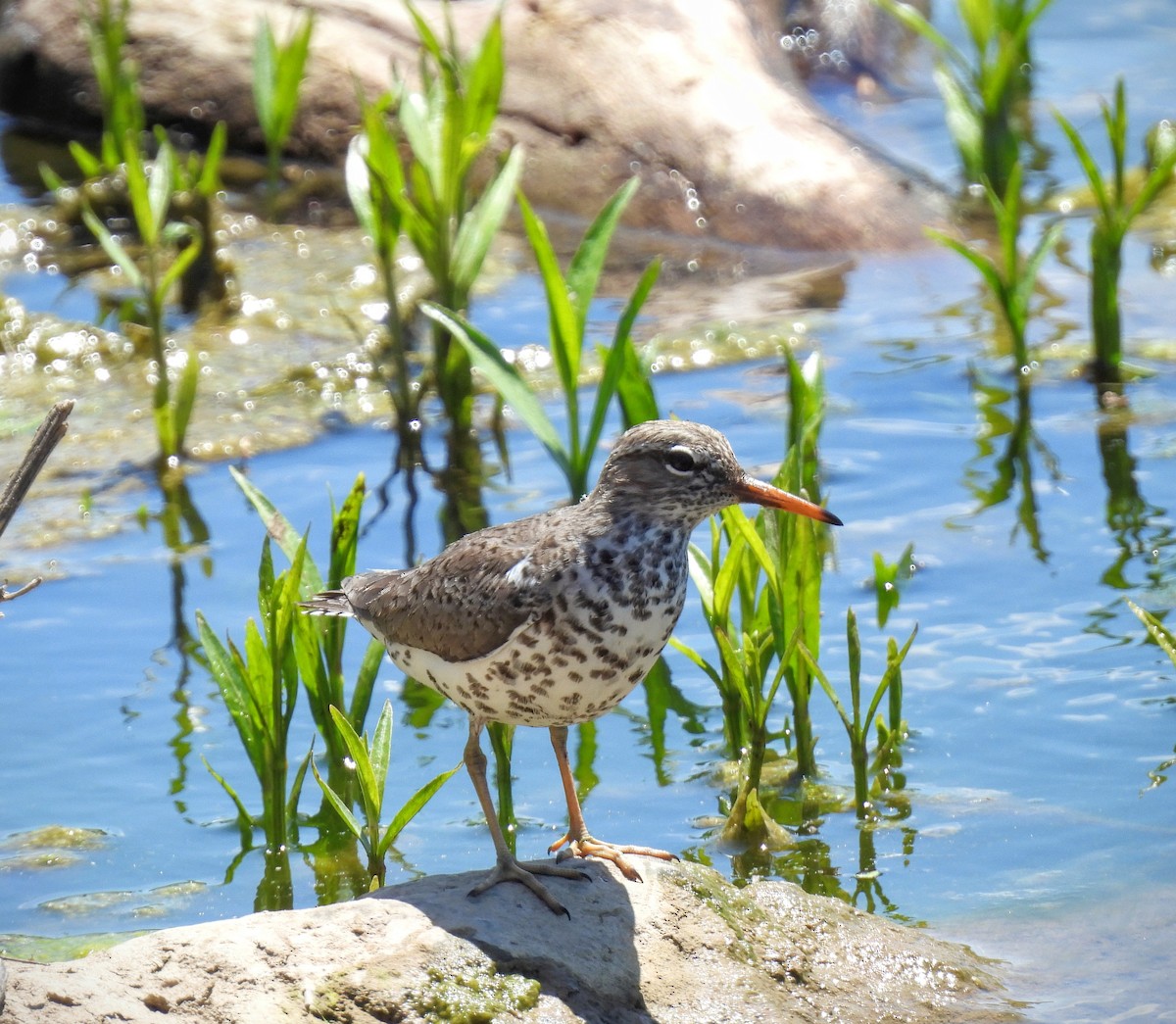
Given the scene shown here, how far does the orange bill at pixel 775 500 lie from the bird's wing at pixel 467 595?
58 centimetres

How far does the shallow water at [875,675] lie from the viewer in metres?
5.09

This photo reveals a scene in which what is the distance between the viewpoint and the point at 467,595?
4566mm

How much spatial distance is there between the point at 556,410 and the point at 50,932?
167 inches

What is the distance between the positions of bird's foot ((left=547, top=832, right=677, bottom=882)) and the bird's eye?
1.13 meters

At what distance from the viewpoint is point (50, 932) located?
491 cm

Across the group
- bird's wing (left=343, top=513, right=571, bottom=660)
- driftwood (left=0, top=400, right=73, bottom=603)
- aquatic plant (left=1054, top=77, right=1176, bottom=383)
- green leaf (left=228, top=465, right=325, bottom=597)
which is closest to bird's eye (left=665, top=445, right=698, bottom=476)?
bird's wing (left=343, top=513, right=571, bottom=660)

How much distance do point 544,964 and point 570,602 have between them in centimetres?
94

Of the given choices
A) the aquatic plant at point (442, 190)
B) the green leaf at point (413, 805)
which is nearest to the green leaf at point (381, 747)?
the green leaf at point (413, 805)

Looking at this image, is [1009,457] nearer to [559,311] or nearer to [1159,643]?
[559,311]

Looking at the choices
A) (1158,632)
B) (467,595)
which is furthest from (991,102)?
(467,595)

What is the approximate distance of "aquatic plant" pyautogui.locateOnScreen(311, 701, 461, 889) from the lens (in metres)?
4.58

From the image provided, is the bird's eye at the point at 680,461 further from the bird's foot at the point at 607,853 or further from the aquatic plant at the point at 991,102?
the aquatic plant at the point at 991,102

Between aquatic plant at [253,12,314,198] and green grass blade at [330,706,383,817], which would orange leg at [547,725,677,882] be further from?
aquatic plant at [253,12,314,198]

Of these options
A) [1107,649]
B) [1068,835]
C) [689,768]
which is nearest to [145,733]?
[689,768]
